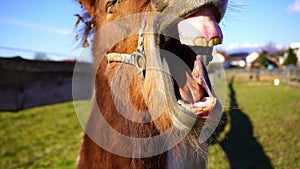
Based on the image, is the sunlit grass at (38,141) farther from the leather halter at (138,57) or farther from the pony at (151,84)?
the leather halter at (138,57)

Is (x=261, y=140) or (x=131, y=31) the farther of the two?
(x=261, y=140)

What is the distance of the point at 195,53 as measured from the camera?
5.87 feet

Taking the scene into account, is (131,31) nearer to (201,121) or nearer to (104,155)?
(201,121)

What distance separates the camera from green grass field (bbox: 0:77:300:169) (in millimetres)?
5152

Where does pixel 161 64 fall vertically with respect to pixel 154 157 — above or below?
above

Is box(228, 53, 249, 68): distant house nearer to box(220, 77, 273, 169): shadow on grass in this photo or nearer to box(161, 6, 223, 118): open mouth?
box(220, 77, 273, 169): shadow on grass

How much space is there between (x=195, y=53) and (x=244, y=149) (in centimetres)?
481

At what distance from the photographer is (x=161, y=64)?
167 cm

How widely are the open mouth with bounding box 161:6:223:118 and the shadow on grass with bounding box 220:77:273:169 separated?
2436mm

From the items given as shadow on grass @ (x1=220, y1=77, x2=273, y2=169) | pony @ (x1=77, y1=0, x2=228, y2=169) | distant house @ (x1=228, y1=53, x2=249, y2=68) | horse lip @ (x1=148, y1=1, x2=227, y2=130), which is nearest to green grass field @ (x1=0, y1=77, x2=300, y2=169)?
shadow on grass @ (x1=220, y1=77, x2=273, y2=169)

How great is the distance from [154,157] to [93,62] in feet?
3.10

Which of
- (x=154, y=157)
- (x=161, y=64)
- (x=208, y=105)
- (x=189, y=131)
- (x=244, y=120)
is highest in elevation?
Result: (x=161, y=64)

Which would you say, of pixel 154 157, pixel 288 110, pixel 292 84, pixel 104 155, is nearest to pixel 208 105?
pixel 154 157

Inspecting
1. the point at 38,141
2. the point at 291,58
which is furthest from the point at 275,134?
the point at 291,58
